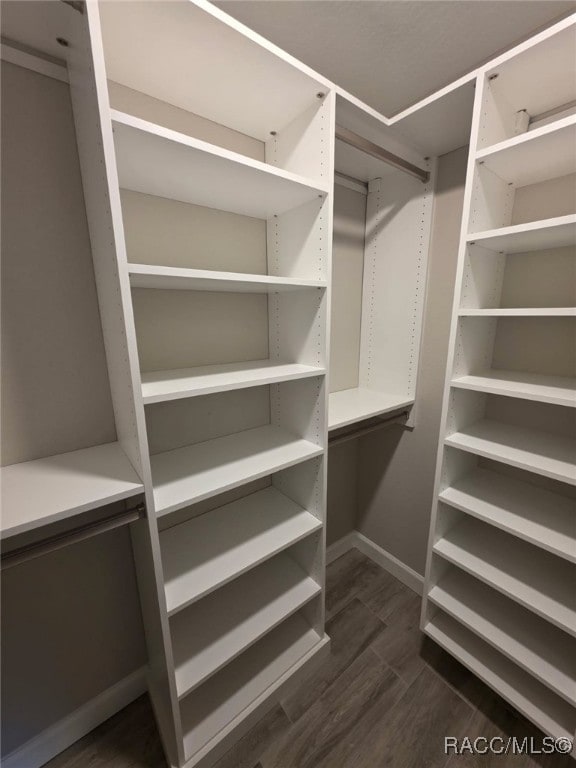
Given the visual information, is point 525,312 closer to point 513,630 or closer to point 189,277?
point 189,277

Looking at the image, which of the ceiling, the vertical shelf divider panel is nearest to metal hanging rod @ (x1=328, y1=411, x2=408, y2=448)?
the vertical shelf divider panel

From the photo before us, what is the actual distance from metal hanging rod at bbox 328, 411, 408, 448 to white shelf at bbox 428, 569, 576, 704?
30.4 inches

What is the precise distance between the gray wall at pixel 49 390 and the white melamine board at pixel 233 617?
32 centimetres

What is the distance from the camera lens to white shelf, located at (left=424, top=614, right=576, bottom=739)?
1.12m

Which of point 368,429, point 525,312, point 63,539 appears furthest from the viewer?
point 368,429

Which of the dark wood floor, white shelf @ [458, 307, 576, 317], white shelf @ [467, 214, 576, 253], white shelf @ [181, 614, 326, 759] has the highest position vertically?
white shelf @ [467, 214, 576, 253]

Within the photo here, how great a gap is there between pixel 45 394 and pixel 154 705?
4.53 ft

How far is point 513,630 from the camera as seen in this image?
1243 mm

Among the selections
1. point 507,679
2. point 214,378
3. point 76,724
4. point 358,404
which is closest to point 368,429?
point 358,404

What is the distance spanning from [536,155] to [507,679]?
1.97m

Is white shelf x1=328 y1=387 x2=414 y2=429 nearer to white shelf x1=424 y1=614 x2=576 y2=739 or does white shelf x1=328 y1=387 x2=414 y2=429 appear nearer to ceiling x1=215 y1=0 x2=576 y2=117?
white shelf x1=424 y1=614 x2=576 y2=739

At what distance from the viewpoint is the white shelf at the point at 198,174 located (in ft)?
2.47

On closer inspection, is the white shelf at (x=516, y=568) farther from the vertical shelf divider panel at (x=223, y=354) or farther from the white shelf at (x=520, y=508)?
the vertical shelf divider panel at (x=223, y=354)

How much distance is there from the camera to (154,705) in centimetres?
131
